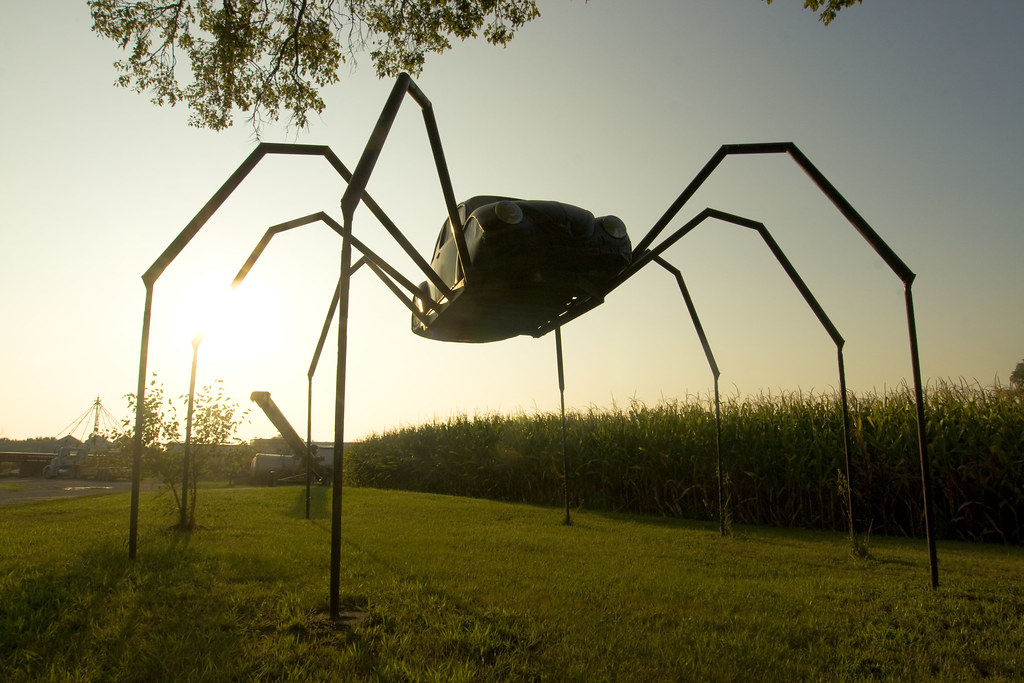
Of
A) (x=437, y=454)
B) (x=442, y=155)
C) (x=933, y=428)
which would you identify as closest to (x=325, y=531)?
(x=442, y=155)

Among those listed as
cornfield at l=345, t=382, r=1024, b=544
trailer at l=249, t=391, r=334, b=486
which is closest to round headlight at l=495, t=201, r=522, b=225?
cornfield at l=345, t=382, r=1024, b=544

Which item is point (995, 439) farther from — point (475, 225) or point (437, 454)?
point (437, 454)

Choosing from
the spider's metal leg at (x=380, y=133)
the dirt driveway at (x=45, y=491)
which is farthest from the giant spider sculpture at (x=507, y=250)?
→ the dirt driveway at (x=45, y=491)

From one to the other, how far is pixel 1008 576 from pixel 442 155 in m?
6.44

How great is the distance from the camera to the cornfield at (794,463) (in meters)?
9.63

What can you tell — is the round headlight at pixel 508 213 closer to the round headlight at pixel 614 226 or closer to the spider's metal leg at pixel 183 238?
the round headlight at pixel 614 226

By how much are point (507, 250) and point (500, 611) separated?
102 inches

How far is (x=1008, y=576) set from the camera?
577 centimetres

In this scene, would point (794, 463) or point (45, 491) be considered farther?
point (45, 491)

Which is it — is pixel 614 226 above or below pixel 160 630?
above

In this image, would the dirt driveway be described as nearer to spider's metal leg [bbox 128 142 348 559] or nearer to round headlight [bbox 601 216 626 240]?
spider's metal leg [bbox 128 142 348 559]

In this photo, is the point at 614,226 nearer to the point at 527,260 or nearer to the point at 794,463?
the point at 527,260

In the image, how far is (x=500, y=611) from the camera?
404 cm

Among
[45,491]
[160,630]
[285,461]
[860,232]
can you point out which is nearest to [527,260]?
[860,232]
